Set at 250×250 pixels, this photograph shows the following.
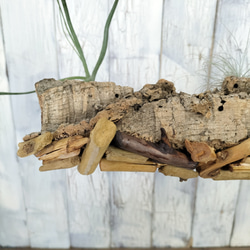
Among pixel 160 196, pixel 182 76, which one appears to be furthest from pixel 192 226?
pixel 182 76

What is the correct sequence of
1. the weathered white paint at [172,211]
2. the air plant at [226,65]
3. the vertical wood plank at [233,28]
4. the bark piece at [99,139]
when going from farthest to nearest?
the weathered white paint at [172,211] < the vertical wood plank at [233,28] < the air plant at [226,65] < the bark piece at [99,139]

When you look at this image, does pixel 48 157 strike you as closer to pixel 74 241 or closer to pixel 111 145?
pixel 111 145

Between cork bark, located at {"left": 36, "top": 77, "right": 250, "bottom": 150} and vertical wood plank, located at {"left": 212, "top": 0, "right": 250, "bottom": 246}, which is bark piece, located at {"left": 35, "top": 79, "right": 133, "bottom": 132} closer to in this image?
cork bark, located at {"left": 36, "top": 77, "right": 250, "bottom": 150}

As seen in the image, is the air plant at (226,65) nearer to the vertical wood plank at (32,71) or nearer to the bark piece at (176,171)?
the bark piece at (176,171)

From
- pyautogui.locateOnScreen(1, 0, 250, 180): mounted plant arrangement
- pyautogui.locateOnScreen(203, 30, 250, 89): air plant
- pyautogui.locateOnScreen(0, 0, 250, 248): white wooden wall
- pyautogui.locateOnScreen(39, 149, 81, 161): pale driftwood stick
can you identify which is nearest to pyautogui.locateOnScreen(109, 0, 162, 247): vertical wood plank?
pyautogui.locateOnScreen(0, 0, 250, 248): white wooden wall

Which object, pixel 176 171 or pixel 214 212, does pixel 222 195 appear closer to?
pixel 214 212

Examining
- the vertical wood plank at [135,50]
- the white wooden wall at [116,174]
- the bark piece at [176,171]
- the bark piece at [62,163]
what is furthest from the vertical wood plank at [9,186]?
the bark piece at [176,171]

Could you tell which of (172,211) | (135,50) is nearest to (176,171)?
(135,50)
